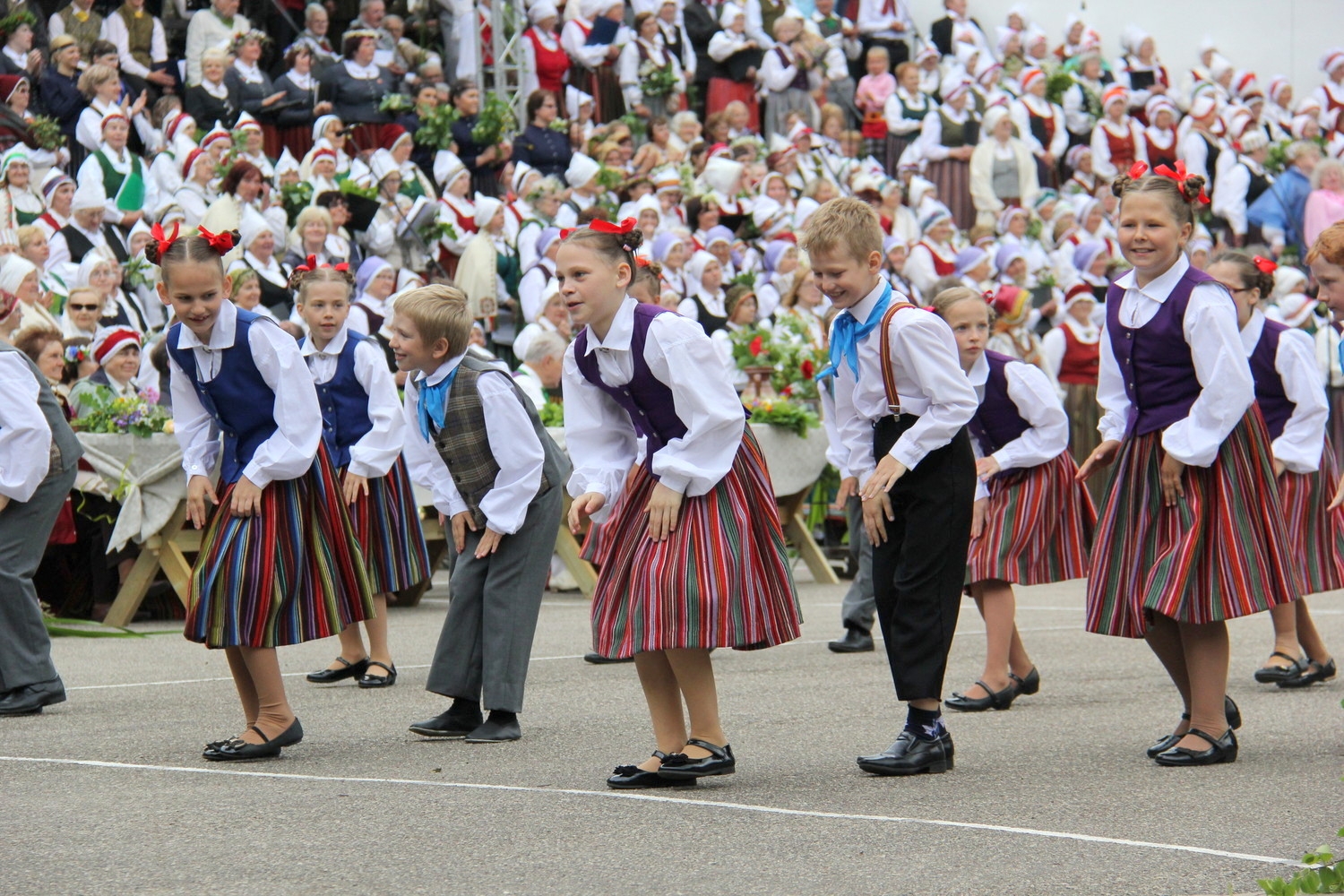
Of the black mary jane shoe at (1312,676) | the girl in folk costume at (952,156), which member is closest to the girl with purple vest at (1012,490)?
the black mary jane shoe at (1312,676)

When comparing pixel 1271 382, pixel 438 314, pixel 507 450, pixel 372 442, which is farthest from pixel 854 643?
pixel 438 314

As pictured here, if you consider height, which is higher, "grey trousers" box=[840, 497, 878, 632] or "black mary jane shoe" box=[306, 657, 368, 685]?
"grey trousers" box=[840, 497, 878, 632]

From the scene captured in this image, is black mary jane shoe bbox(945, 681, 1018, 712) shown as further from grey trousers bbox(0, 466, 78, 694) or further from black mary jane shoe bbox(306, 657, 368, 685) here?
grey trousers bbox(0, 466, 78, 694)

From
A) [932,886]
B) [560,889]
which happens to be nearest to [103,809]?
[560,889]

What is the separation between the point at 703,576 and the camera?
4.84 metres

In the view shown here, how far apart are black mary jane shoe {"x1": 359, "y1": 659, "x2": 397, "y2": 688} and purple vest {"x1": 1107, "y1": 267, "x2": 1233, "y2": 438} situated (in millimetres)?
3292

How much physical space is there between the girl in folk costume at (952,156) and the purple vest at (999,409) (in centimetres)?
1317

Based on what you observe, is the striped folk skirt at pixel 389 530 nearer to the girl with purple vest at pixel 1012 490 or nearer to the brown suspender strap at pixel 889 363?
the girl with purple vest at pixel 1012 490

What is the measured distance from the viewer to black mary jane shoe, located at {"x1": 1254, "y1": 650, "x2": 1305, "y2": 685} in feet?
23.3

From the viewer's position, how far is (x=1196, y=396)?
211 inches

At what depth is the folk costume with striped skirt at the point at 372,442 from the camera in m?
7.41

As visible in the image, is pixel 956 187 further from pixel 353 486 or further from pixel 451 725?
pixel 451 725

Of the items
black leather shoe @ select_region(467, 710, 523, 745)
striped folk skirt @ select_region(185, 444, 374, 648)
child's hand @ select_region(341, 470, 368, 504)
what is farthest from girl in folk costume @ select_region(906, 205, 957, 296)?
striped folk skirt @ select_region(185, 444, 374, 648)

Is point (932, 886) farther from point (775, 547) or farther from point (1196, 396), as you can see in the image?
point (1196, 396)
